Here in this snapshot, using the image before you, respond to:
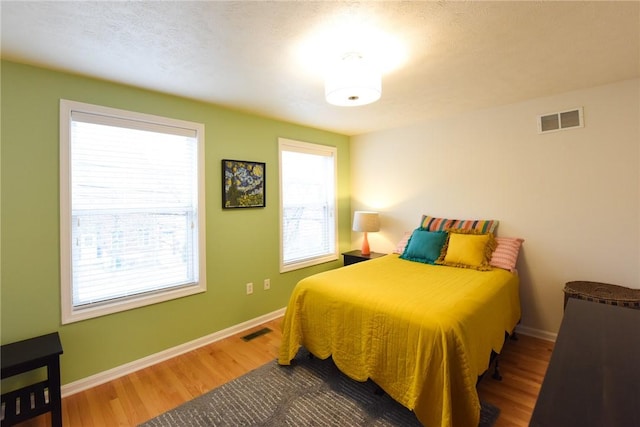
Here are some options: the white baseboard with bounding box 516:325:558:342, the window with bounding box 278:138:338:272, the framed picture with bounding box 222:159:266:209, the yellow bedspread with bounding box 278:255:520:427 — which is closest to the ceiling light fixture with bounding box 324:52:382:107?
the yellow bedspread with bounding box 278:255:520:427

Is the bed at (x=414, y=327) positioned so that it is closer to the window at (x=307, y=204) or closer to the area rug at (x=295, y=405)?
the area rug at (x=295, y=405)

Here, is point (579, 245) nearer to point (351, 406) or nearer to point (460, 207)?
point (460, 207)

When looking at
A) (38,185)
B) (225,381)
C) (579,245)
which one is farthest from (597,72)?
(38,185)

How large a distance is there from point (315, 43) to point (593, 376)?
1.89 metres

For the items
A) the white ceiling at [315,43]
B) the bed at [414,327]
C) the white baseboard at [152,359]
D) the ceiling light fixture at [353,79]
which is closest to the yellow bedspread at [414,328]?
the bed at [414,327]

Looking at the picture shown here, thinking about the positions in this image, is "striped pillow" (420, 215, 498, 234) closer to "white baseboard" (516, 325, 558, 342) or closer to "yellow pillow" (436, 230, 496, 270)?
"yellow pillow" (436, 230, 496, 270)

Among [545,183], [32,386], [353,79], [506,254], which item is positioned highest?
[353,79]

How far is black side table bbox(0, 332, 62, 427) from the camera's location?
163 centimetres

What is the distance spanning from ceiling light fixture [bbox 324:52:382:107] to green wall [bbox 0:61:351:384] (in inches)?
60.5

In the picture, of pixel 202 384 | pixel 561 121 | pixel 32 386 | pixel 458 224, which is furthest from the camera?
pixel 458 224

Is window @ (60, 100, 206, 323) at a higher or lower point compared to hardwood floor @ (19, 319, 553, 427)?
higher

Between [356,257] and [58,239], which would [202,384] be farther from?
[356,257]

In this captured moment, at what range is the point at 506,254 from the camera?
2.76 m

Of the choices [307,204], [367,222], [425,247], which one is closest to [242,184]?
[307,204]
